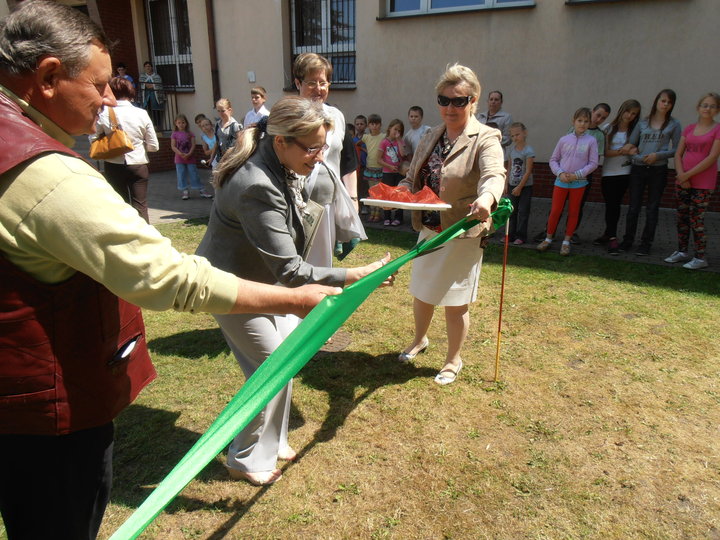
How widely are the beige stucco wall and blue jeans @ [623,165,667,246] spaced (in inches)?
108

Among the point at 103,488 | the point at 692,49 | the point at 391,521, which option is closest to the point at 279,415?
the point at 391,521

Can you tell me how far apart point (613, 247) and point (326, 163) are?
537 cm

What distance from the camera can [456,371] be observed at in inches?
154

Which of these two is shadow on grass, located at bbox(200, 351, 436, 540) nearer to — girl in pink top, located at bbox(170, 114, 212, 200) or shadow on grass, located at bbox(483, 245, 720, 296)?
shadow on grass, located at bbox(483, 245, 720, 296)

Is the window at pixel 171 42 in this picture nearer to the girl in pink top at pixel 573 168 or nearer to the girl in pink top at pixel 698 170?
the girl in pink top at pixel 573 168

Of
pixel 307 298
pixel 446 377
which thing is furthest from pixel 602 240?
pixel 307 298

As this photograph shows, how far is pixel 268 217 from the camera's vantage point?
2.26 metres

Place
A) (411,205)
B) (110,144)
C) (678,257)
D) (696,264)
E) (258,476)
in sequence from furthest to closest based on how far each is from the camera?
(678,257) → (696,264) → (110,144) → (411,205) → (258,476)

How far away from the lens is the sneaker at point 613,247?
7.07 metres

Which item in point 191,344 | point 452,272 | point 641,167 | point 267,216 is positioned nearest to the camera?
point 267,216

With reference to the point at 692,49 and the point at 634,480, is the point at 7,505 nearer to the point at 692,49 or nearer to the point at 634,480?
the point at 634,480

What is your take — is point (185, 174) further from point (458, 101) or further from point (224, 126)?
point (458, 101)

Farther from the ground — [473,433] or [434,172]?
[434,172]

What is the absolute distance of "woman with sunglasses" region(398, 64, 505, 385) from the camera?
3.19 metres
